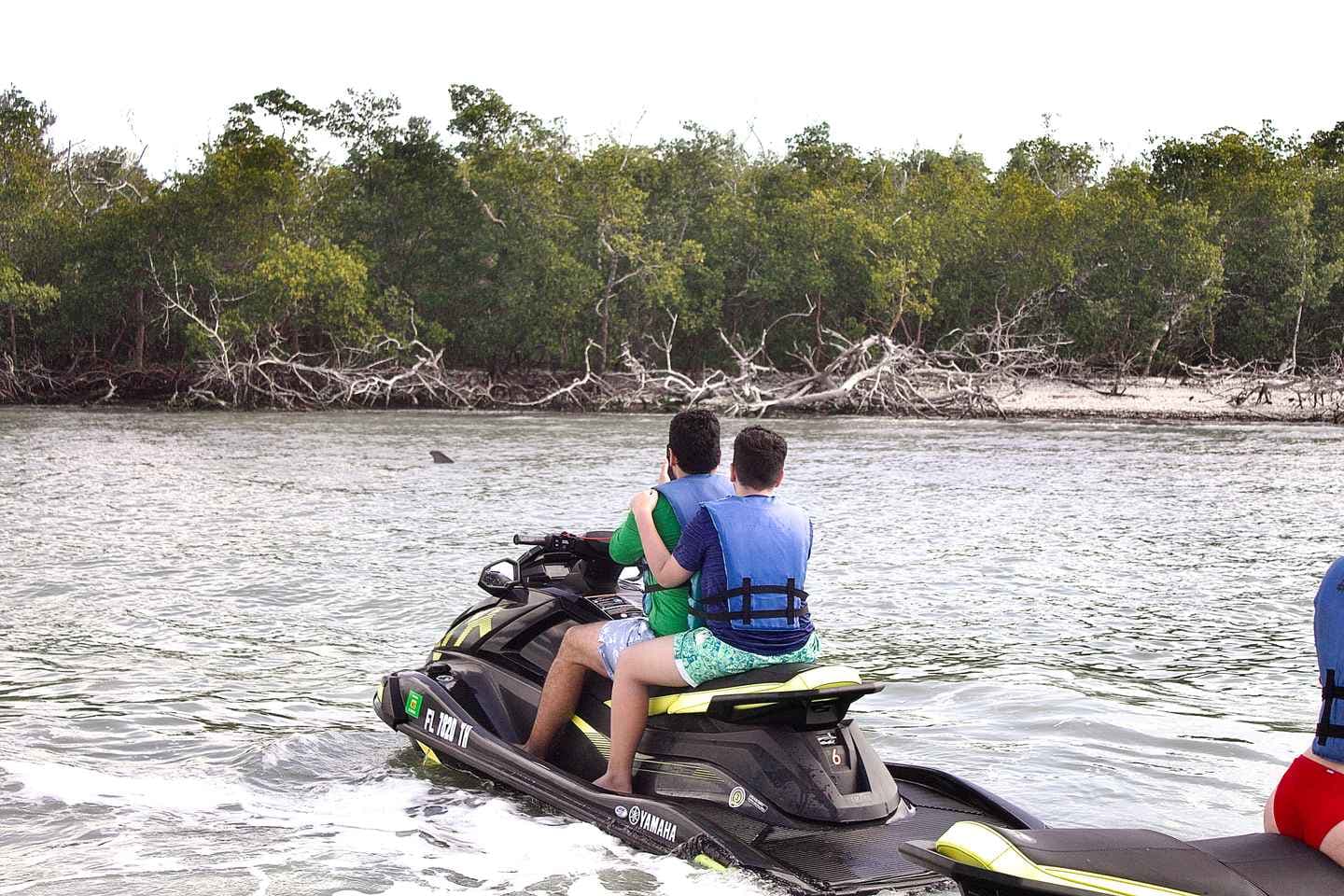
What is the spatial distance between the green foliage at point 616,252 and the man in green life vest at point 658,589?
95.7 feet

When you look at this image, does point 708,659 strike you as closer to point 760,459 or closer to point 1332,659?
point 760,459

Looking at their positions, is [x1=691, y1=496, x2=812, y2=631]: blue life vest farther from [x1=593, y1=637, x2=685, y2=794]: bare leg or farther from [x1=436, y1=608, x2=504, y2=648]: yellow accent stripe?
[x1=436, y1=608, x2=504, y2=648]: yellow accent stripe

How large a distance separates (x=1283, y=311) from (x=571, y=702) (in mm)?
33910

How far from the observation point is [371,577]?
35.4 feet

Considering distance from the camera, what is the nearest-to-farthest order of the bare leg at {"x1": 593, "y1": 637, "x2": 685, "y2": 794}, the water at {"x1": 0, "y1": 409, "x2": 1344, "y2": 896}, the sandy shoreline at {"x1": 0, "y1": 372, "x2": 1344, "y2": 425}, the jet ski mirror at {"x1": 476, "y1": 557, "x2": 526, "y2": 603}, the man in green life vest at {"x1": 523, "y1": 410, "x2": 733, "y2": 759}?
the bare leg at {"x1": 593, "y1": 637, "x2": 685, "y2": 794} < the man in green life vest at {"x1": 523, "y1": 410, "x2": 733, "y2": 759} < the water at {"x1": 0, "y1": 409, "x2": 1344, "y2": 896} < the jet ski mirror at {"x1": 476, "y1": 557, "x2": 526, "y2": 603} < the sandy shoreline at {"x1": 0, "y1": 372, "x2": 1344, "y2": 425}


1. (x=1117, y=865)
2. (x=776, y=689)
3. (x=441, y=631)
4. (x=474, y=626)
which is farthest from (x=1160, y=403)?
(x=1117, y=865)

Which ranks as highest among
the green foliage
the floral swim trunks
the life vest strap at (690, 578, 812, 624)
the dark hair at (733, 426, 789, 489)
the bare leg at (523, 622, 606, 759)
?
the green foliage

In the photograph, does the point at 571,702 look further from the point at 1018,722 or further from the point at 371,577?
the point at 371,577

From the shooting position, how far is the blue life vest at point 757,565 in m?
4.36

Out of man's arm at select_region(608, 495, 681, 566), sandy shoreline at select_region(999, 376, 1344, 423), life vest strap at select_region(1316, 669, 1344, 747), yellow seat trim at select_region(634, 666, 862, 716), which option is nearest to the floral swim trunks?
man's arm at select_region(608, 495, 681, 566)

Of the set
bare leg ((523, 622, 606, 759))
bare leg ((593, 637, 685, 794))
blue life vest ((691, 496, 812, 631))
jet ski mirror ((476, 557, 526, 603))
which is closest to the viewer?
blue life vest ((691, 496, 812, 631))

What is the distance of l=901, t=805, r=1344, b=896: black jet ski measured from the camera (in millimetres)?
2852

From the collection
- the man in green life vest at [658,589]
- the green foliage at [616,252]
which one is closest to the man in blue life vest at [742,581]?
the man in green life vest at [658,589]

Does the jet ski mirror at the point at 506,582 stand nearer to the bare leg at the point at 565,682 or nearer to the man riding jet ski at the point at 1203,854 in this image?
the bare leg at the point at 565,682
